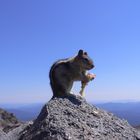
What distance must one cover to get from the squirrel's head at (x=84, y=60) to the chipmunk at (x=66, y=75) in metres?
0.09

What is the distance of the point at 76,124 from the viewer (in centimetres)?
789

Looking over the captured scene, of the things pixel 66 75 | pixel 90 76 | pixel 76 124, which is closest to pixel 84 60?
pixel 90 76

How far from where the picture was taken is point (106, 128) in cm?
813

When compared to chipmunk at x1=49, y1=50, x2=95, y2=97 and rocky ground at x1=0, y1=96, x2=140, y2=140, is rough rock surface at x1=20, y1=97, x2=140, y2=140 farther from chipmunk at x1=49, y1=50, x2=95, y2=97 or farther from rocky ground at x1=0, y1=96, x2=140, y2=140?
chipmunk at x1=49, y1=50, x2=95, y2=97

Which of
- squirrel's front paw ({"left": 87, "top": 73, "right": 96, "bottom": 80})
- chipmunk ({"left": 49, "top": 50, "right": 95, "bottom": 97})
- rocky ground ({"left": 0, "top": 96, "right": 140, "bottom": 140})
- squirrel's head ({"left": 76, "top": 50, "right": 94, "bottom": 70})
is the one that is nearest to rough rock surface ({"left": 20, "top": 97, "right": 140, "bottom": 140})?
rocky ground ({"left": 0, "top": 96, "right": 140, "bottom": 140})

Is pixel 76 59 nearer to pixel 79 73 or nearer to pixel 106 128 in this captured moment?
pixel 79 73

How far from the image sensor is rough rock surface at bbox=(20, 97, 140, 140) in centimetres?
752

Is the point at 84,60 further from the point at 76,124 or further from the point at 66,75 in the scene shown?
the point at 76,124

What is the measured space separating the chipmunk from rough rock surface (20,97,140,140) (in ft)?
6.10

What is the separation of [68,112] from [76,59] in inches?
160

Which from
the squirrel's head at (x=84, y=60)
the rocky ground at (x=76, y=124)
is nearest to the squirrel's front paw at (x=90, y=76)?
the squirrel's head at (x=84, y=60)

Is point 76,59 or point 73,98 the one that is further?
point 76,59

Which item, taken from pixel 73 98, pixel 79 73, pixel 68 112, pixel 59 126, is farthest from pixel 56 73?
pixel 59 126

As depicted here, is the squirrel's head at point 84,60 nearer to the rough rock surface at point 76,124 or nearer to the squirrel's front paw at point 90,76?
the squirrel's front paw at point 90,76
